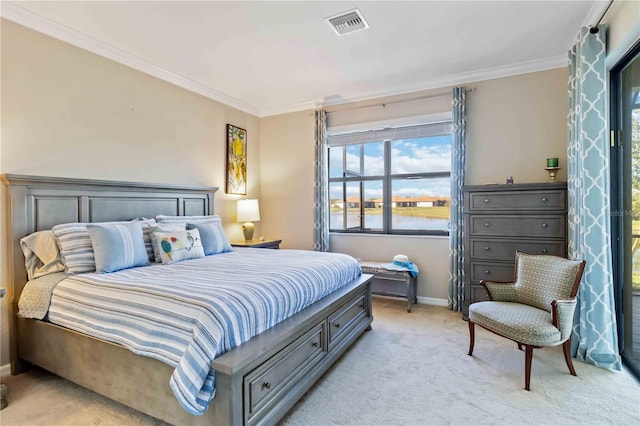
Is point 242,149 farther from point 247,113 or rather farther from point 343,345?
point 343,345

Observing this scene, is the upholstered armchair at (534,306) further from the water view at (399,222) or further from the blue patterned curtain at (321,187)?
the blue patterned curtain at (321,187)

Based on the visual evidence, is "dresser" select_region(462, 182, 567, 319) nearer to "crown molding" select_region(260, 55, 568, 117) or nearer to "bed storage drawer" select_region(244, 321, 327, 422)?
"crown molding" select_region(260, 55, 568, 117)

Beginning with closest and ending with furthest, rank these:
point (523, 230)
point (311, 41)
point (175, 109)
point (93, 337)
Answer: point (93, 337) → point (311, 41) → point (523, 230) → point (175, 109)

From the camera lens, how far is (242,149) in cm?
486

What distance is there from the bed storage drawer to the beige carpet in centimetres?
20

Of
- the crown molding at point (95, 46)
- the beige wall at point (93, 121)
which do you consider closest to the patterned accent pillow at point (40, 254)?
the beige wall at point (93, 121)

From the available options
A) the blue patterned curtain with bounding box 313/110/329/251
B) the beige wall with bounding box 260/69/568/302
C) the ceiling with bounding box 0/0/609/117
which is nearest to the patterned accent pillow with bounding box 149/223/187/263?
the ceiling with bounding box 0/0/609/117

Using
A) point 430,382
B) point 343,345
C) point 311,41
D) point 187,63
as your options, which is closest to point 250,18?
point 311,41

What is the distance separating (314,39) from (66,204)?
263cm

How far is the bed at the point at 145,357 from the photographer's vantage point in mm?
1606

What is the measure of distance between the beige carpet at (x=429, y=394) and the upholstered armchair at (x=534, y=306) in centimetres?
17

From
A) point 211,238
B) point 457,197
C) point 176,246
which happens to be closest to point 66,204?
point 176,246

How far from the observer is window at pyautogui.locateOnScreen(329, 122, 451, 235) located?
4172 mm

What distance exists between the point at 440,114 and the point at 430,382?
308cm
